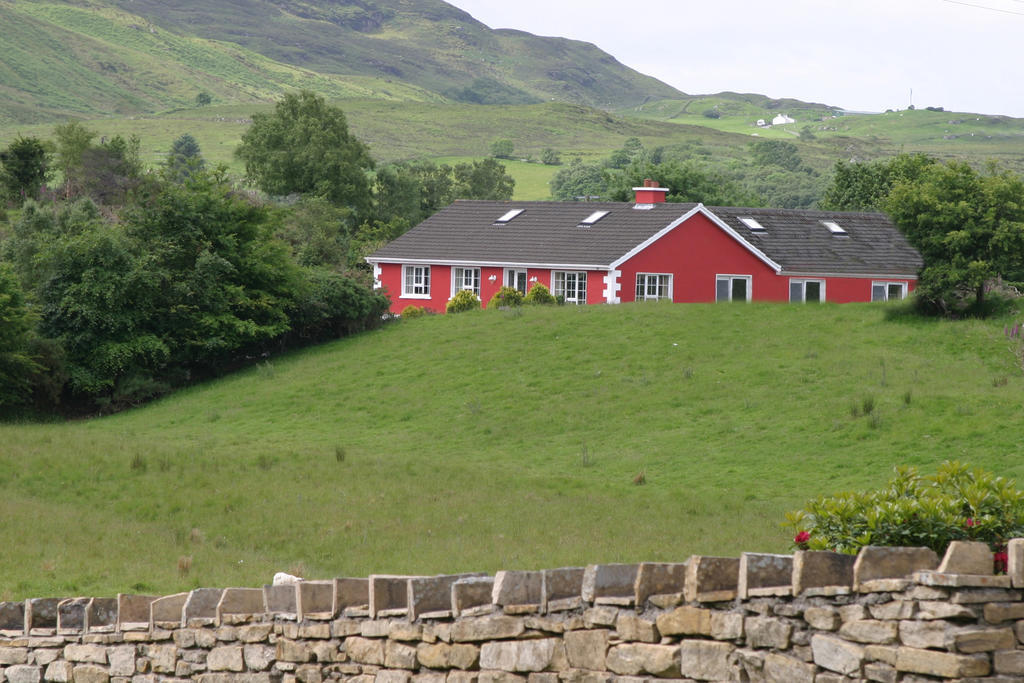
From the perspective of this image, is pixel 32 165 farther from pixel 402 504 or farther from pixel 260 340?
pixel 402 504

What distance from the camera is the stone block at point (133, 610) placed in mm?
9711

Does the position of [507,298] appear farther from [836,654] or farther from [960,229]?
[836,654]

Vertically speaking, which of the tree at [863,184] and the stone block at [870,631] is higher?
A: the tree at [863,184]

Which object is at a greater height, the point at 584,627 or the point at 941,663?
the point at 941,663

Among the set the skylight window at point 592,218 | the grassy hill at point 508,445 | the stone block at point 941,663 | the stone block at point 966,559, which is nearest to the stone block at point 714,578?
the stone block at point 941,663

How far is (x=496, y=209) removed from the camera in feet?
175

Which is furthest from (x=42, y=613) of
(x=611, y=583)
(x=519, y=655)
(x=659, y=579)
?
(x=659, y=579)

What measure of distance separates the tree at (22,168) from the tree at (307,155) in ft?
55.1

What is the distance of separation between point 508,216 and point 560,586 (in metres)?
45.0

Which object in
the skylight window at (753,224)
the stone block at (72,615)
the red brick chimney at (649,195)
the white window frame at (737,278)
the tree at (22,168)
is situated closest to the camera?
the stone block at (72,615)

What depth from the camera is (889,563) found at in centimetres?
608

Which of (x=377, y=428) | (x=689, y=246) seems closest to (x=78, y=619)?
(x=377, y=428)

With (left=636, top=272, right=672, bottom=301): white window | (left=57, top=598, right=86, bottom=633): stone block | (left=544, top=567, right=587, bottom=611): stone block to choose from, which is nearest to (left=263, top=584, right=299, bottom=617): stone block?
(left=57, top=598, right=86, bottom=633): stone block

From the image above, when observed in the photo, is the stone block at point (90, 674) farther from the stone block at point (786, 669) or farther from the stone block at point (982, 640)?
the stone block at point (982, 640)
